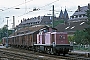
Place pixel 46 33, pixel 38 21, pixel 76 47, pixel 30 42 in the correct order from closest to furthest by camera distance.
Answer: pixel 46 33
pixel 30 42
pixel 76 47
pixel 38 21

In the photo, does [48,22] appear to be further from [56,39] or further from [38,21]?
[56,39]

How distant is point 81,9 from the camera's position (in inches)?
4328

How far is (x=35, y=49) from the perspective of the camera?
34.1m

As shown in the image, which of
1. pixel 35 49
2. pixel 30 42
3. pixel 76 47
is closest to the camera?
pixel 35 49

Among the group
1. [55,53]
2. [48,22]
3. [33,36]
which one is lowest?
[55,53]

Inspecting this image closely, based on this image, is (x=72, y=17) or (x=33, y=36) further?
(x=72, y=17)

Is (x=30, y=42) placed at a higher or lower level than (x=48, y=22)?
lower

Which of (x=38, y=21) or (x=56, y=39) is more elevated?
(x=38, y=21)

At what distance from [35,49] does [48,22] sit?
102 metres

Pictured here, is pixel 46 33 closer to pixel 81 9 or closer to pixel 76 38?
pixel 76 38

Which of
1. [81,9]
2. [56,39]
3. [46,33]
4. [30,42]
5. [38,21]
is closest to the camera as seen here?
[56,39]

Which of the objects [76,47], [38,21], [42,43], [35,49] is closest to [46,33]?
[42,43]

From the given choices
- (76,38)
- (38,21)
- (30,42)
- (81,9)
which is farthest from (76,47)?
(38,21)

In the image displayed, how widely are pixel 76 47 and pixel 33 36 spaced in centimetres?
1139
